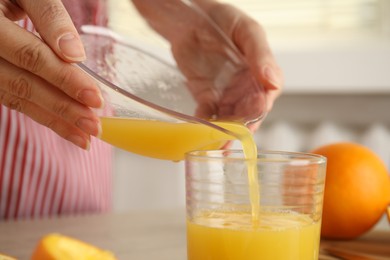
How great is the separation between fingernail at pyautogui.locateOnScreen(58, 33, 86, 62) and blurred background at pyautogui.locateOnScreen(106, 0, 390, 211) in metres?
1.26

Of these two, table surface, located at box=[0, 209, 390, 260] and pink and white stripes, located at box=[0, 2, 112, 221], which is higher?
pink and white stripes, located at box=[0, 2, 112, 221]

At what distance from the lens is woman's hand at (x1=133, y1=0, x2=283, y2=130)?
36.8 inches

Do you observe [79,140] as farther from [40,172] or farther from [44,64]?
[40,172]

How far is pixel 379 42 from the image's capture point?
6.87 ft

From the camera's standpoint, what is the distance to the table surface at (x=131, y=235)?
3.05 ft

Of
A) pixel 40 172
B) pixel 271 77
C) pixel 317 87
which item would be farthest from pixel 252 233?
pixel 317 87

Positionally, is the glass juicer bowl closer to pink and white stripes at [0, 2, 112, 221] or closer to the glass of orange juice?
the glass of orange juice

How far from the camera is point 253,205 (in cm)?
68

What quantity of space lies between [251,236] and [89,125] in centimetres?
22

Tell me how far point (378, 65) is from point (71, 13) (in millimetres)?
1238

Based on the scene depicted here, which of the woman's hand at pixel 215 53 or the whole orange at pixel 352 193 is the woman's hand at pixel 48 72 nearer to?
the woman's hand at pixel 215 53

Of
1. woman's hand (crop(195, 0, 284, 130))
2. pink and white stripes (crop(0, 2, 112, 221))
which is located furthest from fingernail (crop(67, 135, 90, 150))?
pink and white stripes (crop(0, 2, 112, 221))

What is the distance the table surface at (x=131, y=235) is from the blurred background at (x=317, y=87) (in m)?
0.77

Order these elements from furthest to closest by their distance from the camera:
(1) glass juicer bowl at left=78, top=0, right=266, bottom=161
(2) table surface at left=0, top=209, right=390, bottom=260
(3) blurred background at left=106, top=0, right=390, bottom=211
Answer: (3) blurred background at left=106, top=0, right=390, bottom=211 < (2) table surface at left=0, top=209, right=390, bottom=260 < (1) glass juicer bowl at left=78, top=0, right=266, bottom=161
